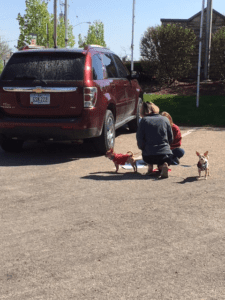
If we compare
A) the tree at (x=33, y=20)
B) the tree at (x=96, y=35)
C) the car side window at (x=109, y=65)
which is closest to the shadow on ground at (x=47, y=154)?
the car side window at (x=109, y=65)

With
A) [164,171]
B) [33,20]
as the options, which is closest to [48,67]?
[164,171]

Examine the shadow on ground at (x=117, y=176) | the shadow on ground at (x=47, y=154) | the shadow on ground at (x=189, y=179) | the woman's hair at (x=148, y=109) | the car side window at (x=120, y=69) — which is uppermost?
the car side window at (x=120, y=69)

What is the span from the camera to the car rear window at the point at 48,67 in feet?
25.0

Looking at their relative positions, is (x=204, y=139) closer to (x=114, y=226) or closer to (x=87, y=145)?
(x=87, y=145)

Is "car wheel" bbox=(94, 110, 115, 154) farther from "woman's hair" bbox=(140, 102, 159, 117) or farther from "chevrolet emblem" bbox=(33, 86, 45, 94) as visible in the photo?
"woman's hair" bbox=(140, 102, 159, 117)

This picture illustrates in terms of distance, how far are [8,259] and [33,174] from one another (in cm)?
325

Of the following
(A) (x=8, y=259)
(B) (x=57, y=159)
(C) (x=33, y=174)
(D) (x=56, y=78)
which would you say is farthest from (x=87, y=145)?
(A) (x=8, y=259)

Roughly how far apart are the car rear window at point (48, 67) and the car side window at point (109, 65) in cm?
110

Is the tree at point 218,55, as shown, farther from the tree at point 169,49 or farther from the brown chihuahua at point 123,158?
the brown chihuahua at point 123,158

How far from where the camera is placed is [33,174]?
679 cm

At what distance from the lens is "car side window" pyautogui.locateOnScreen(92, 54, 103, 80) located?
7.93 metres

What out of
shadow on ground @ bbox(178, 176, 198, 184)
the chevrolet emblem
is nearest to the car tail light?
the chevrolet emblem

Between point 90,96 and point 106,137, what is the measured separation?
3.05 feet

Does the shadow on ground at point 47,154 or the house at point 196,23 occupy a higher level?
the house at point 196,23
